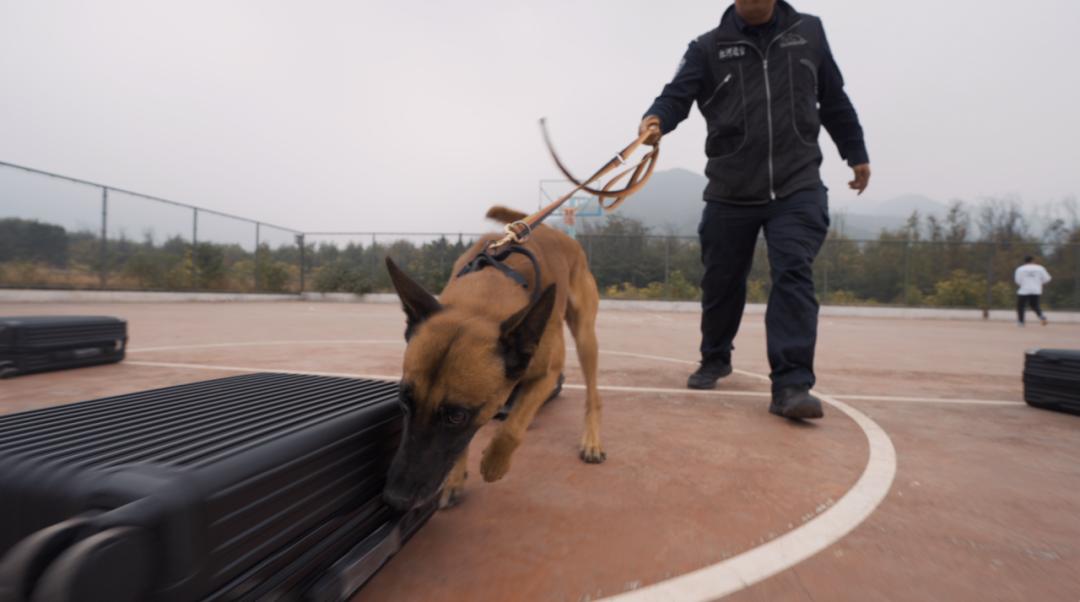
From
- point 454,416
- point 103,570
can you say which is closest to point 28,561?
point 103,570

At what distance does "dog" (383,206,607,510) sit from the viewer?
1464 millimetres

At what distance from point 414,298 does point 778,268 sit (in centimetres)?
257

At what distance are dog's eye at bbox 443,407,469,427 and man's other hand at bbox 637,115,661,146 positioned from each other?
254 cm

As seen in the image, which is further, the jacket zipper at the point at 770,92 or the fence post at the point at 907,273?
the fence post at the point at 907,273

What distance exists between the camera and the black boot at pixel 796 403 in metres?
2.81

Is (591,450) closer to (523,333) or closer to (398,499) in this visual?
(523,333)

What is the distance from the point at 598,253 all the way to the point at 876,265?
41.8 feet

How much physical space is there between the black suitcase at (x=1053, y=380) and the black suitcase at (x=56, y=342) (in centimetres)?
738

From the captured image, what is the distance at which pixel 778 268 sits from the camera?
3.25 m

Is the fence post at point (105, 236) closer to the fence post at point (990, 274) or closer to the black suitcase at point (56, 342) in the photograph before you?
the black suitcase at point (56, 342)

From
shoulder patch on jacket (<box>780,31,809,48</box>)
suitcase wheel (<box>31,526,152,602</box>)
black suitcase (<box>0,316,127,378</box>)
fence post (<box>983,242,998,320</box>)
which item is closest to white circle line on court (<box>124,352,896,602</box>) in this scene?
suitcase wheel (<box>31,526,152,602</box>)

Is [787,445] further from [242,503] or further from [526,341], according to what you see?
[242,503]

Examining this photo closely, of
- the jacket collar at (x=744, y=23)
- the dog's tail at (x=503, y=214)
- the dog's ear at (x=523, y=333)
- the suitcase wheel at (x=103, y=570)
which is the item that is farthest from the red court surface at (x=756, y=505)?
the jacket collar at (x=744, y=23)

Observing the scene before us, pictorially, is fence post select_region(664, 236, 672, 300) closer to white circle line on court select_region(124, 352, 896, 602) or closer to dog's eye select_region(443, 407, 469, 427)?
white circle line on court select_region(124, 352, 896, 602)
